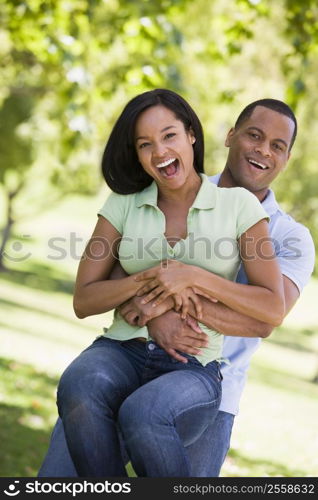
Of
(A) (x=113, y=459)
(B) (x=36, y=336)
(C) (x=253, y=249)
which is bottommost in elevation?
(B) (x=36, y=336)

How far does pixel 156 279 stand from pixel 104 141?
1551cm

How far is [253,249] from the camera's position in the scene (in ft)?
11.3

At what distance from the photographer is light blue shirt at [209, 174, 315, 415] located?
3.87 m

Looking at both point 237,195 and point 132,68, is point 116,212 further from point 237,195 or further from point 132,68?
point 132,68

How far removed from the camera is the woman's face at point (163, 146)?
11.8 ft

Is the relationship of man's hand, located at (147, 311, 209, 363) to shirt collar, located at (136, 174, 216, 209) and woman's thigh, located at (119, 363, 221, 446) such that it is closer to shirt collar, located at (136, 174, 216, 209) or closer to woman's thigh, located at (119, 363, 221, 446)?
woman's thigh, located at (119, 363, 221, 446)

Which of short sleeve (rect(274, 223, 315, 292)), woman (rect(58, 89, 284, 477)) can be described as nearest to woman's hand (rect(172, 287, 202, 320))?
woman (rect(58, 89, 284, 477))

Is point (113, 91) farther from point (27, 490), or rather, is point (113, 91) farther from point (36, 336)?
point (36, 336)

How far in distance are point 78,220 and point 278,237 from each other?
27612mm

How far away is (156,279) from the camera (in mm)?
3469

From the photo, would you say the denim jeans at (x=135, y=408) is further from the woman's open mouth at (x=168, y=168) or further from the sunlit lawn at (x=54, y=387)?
the sunlit lawn at (x=54, y=387)

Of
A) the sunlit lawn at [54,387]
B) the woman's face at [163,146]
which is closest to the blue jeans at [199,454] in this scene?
the woman's face at [163,146]

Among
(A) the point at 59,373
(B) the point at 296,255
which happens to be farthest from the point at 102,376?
(A) the point at 59,373

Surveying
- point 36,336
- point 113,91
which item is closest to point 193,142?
point 113,91
